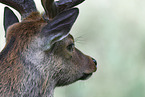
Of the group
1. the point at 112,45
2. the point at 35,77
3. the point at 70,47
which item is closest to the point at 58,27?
the point at 70,47

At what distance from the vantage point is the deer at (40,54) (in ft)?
14.9

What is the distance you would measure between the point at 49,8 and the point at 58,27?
31 cm

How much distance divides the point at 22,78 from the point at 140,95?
5.88m

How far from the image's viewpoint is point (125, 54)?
1079 cm

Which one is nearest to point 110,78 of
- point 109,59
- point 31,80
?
point 109,59

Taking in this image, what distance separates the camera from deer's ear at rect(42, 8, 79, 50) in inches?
185

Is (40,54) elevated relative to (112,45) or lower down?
elevated

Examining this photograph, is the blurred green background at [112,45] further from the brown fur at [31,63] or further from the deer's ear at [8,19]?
the brown fur at [31,63]

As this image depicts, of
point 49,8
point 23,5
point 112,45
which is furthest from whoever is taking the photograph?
point 112,45

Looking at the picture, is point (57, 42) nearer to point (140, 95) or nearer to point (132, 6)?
point (140, 95)

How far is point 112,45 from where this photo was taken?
35.4 ft

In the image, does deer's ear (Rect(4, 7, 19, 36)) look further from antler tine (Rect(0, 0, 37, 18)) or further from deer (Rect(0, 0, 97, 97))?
deer (Rect(0, 0, 97, 97))

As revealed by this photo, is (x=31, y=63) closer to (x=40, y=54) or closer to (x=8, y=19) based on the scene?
(x=40, y=54)

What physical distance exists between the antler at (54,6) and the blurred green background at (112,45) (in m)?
4.34
